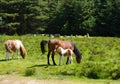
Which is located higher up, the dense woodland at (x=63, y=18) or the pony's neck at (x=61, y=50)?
the pony's neck at (x=61, y=50)

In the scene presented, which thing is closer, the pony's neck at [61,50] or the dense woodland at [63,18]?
the pony's neck at [61,50]

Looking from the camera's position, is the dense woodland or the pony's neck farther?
the dense woodland

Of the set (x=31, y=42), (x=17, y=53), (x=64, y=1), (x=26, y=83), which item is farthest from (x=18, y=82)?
(x=64, y=1)

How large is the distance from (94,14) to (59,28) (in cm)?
809

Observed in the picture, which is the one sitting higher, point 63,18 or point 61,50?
point 61,50

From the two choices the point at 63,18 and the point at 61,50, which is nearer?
the point at 61,50

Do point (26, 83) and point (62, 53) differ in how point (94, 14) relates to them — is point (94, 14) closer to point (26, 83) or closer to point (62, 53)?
point (62, 53)

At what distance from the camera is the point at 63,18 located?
81.8 m

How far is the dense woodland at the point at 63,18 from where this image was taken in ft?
251

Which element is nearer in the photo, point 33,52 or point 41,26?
point 33,52

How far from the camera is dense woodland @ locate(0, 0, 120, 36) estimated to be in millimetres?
76438

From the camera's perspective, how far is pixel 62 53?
75.2ft

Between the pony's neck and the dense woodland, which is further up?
the pony's neck

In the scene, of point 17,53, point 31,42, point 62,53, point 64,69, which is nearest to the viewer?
point 64,69
